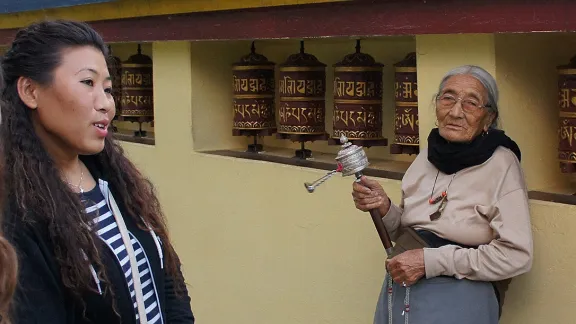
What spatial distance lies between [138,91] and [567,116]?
128 inches

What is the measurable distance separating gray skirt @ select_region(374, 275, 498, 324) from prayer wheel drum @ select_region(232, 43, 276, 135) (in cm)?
207

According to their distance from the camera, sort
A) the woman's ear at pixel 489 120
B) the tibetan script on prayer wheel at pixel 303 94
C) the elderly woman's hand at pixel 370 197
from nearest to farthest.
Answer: the woman's ear at pixel 489 120 → the elderly woman's hand at pixel 370 197 → the tibetan script on prayer wheel at pixel 303 94

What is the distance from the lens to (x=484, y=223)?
301cm

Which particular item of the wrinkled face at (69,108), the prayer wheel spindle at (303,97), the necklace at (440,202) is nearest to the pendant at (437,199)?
the necklace at (440,202)

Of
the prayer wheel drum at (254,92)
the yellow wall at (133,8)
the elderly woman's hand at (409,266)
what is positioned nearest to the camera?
the elderly woman's hand at (409,266)

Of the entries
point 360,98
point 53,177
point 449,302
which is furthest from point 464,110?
point 53,177

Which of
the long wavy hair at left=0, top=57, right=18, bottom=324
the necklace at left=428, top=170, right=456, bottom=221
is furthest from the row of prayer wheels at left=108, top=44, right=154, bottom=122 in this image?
the long wavy hair at left=0, top=57, right=18, bottom=324

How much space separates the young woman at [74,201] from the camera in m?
2.14

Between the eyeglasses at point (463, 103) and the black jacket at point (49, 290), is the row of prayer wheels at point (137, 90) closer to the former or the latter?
the eyeglasses at point (463, 103)

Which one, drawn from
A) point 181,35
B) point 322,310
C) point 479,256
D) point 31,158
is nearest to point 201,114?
point 181,35

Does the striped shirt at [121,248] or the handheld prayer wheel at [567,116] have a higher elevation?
the handheld prayer wheel at [567,116]

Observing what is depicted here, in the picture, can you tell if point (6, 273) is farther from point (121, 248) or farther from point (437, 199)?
point (437, 199)

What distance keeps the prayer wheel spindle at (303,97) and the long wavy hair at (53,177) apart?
209 cm

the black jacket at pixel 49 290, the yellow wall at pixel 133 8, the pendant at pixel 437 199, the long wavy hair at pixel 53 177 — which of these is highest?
the yellow wall at pixel 133 8
